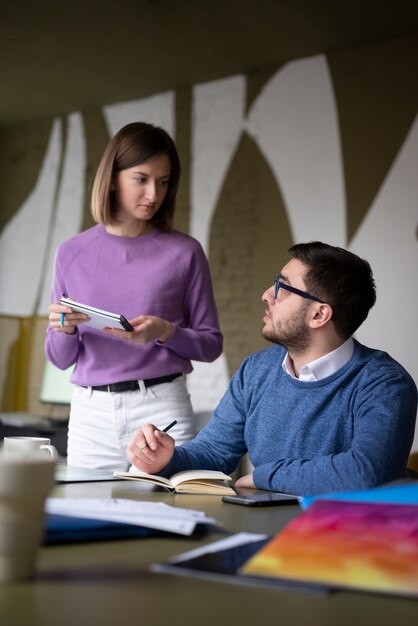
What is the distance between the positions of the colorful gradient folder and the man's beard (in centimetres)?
102

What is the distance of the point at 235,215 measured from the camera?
5.72 meters

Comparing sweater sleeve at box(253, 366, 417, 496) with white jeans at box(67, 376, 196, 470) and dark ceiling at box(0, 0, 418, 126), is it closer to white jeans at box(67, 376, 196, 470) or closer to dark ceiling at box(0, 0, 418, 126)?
white jeans at box(67, 376, 196, 470)

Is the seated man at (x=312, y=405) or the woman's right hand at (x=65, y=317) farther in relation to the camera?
the woman's right hand at (x=65, y=317)

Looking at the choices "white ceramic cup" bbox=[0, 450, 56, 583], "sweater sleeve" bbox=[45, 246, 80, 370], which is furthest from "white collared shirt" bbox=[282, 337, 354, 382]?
"white ceramic cup" bbox=[0, 450, 56, 583]

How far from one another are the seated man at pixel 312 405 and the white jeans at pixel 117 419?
12.1 inches

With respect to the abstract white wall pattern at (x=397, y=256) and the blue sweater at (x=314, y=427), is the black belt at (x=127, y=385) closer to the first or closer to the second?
the blue sweater at (x=314, y=427)

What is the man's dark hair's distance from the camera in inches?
78.8

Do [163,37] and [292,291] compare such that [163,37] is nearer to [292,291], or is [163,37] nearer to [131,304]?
[131,304]

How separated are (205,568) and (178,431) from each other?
4.77ft

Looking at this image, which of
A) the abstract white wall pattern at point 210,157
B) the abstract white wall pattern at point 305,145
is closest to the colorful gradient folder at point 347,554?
the abstract white wall pattern at point 305,145

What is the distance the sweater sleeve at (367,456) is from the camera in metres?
1.54

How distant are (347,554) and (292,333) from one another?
1167 millimetres

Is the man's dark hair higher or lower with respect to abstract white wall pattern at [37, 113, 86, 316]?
lower

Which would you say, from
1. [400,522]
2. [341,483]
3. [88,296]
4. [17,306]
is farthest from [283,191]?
[400,522]
